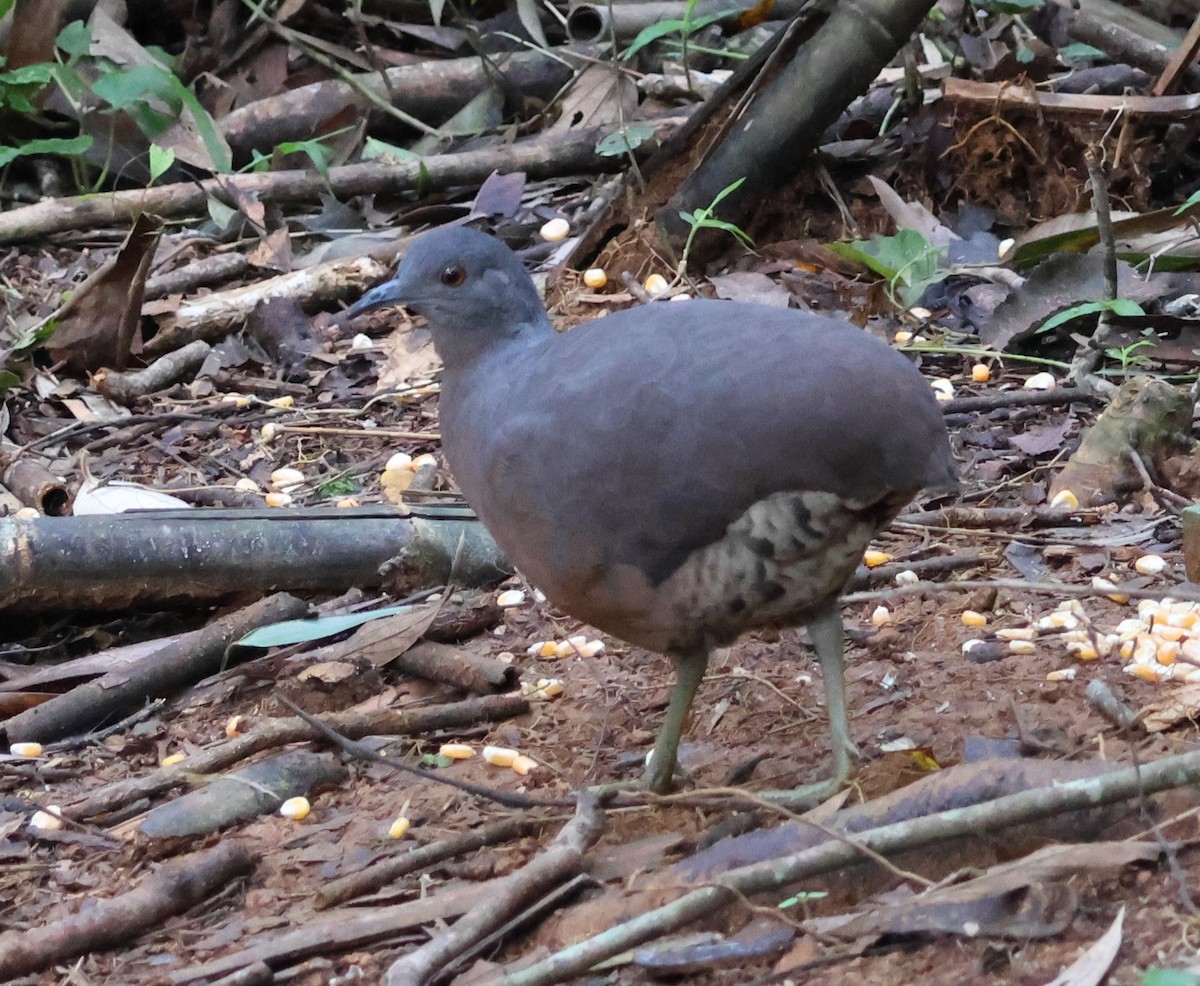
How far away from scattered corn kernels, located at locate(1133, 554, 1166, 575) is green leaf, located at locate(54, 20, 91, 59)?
6568 millimetres

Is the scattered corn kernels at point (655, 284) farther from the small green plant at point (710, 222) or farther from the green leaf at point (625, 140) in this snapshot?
the green leaf at point (625, 140)

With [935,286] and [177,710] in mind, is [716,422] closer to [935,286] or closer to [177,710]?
[177,710]

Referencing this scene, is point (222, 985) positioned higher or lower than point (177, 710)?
higher

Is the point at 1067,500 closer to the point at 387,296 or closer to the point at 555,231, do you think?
the point at 387,296

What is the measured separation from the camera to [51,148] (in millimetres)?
7887

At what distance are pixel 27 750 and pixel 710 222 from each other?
11.4 ft

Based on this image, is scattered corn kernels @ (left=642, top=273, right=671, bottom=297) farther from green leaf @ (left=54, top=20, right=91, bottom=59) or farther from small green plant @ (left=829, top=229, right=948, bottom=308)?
green leaf @ (left=54, top=20, right=91, bottom=59)

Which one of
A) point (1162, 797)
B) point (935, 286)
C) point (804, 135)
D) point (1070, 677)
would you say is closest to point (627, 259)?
point (804, 135)

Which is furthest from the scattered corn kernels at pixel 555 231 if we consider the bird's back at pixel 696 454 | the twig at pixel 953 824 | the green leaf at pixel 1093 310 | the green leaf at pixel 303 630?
the twig at pixel 953 824

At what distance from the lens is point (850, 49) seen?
6137 mm

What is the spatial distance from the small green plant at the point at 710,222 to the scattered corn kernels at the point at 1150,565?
256 centimetres

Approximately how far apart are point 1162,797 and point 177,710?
2792 millimetres

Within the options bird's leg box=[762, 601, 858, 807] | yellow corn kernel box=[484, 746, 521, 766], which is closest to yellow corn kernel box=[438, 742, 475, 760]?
yellow corn kernel box=[484, 746, 521, 766]

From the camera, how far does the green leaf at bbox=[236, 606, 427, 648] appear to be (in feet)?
13.6
